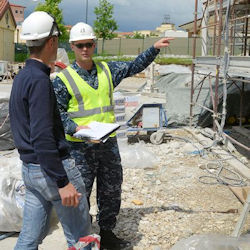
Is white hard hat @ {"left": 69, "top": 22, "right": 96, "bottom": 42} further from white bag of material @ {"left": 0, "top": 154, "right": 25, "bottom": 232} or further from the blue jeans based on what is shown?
white bag of material @ {"left": 0, "top": 154, "right": 25, "bottom": 232}

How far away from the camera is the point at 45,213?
96.3 inches

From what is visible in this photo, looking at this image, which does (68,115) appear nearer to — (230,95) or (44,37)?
(44,37)

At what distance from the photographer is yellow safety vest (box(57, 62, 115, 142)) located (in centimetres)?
321

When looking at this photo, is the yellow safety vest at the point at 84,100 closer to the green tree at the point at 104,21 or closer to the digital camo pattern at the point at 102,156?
the digital camo pattern at the point at 102,156

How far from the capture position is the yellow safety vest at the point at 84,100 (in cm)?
321

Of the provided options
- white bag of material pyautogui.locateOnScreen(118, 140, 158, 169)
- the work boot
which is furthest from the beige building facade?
the work boot

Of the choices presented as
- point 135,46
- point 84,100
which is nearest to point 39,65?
point 84,100

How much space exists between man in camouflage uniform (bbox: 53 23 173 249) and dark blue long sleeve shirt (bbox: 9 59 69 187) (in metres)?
0.84

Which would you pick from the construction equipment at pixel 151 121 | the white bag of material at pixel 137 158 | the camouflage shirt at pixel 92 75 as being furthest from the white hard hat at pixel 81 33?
the construction equipment at pixel 151 121

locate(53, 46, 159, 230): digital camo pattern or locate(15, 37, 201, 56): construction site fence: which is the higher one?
locate(15, 37, 201, 56): construction site fence

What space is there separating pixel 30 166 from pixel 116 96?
16.6 feet

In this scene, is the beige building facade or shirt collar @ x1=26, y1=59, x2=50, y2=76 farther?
the beige building facade

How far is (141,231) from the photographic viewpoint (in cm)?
400

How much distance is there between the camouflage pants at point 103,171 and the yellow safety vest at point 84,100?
145 mm
